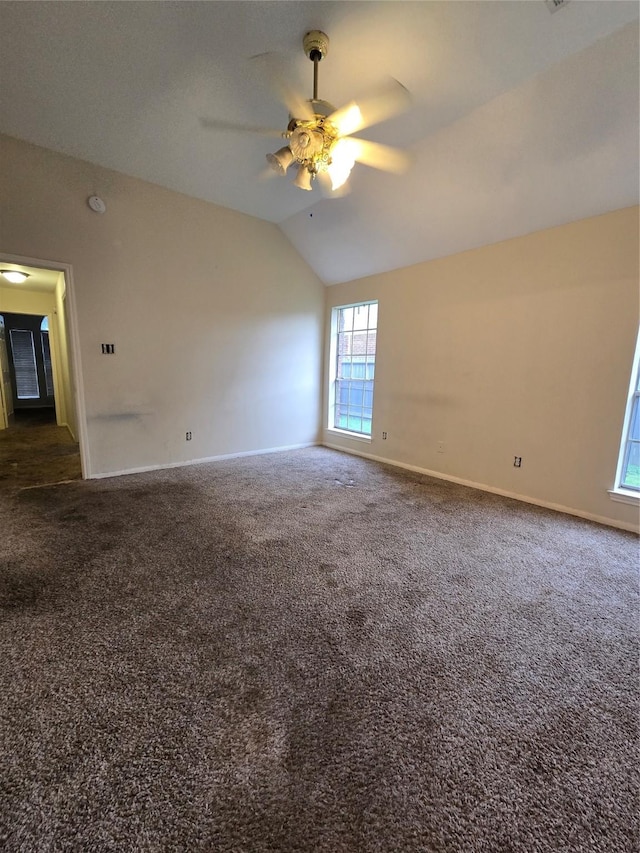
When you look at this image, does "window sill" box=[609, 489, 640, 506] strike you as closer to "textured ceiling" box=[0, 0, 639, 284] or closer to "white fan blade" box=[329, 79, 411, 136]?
"textured ceiling" box=[0, 0, 639, 284]

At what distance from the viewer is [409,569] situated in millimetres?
2223

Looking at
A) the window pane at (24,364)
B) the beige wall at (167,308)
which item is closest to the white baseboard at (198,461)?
the beige wall at (167,308)

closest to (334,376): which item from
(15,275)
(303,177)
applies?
(303,177)

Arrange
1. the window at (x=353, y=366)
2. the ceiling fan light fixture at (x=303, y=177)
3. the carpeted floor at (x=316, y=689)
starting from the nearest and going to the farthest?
the carpeted floor at (x=316, y=689) → the ceiling fan light fixture at (x=303, y=177) → the window at (x=353, y=366)

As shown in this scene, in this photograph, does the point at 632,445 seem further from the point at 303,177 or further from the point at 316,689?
the point at 303,177

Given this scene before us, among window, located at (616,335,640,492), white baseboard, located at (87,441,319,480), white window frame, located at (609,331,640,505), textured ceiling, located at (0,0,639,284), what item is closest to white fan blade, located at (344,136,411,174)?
textured ceiling, located at (0,0,639,284)

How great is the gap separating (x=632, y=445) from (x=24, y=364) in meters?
13.0

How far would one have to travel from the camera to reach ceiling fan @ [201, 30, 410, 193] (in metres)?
1.83

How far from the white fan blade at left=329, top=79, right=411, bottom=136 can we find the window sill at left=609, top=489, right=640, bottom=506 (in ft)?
10.7

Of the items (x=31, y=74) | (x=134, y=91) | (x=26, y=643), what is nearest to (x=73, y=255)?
(x=31, y=74)

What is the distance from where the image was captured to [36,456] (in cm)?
470

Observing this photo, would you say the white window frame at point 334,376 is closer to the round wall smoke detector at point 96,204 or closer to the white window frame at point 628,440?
the white window frame at point 628,440

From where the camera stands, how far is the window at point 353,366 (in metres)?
5.00

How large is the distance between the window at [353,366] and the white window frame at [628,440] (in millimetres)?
2781
